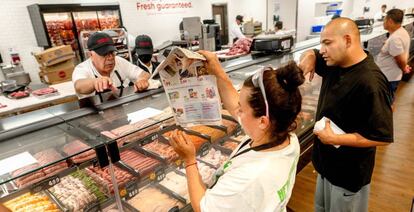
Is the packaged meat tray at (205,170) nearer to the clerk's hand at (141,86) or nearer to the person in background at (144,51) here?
the clerk's hand at (141,86)

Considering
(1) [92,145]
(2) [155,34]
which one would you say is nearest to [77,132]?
(1) [92,145]

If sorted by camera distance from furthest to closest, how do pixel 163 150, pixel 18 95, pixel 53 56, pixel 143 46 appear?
pixel 53 56, pixel 18 95, pixel 143 46, pixel 163 150

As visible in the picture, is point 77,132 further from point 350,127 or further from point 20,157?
point 350,127

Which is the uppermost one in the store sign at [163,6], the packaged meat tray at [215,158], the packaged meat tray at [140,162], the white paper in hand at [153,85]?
the store sign at [163,6]

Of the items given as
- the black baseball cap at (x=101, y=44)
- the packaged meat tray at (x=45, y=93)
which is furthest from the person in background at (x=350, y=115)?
the packaged meat tray at (x=45, y=93)

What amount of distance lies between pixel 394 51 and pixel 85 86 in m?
4.36

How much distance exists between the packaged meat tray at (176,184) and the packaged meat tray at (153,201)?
56mm

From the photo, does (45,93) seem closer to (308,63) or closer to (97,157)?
(97,157)

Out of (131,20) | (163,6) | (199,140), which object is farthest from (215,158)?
(163,6)

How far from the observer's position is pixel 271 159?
42.8 inches

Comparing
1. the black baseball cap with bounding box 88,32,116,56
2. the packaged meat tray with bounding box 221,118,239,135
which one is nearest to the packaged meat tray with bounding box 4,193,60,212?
the black baseball cap with bounding box 88,32,116,56

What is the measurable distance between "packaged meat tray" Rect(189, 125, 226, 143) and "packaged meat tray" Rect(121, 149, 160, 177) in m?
0.51

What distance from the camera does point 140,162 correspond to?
1.86 metres

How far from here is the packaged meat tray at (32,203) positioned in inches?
60.3
